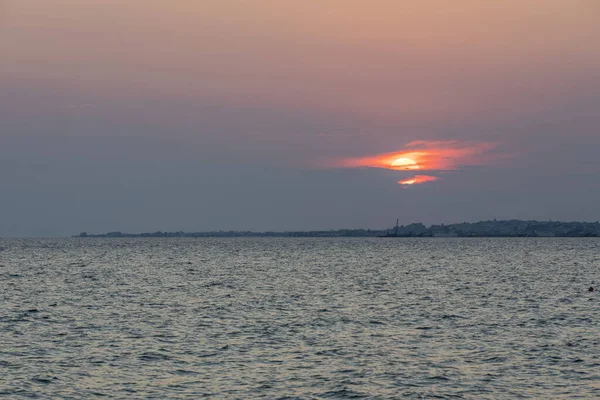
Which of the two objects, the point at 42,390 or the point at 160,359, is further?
the point at 160,359

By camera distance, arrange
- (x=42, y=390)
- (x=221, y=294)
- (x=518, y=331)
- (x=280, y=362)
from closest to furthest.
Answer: (x=42, y=390)
(x=280, y=362)
(x=518, y=331)
(x=221, y=294)

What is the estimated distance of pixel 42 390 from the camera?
33281mm

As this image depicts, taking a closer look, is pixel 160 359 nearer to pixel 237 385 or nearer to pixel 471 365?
pixel 237 385

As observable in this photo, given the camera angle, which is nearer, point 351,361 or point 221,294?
point 351,361

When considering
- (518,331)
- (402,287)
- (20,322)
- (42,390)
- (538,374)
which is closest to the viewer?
(42,390)

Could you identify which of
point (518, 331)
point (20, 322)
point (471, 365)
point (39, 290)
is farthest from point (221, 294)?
point (471, 365)

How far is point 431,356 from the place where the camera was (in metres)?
41.6

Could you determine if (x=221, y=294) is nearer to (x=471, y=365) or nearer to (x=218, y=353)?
(x=218, y=353)

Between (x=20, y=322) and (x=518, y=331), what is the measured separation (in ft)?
122

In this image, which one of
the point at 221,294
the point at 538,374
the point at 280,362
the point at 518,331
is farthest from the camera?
the point at 221,294

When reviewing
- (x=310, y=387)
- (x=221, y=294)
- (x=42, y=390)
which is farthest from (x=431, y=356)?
(x=221, y=294)

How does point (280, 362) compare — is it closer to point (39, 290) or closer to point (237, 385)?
point (237, 385)

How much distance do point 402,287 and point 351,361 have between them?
51.8m

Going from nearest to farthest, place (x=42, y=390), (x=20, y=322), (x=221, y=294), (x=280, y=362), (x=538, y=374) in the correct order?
(x=42, y=390) < (x=538, y=374) < (x=280, y=362) < (x=20, y=322) < (x=221, y=294)
